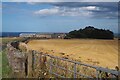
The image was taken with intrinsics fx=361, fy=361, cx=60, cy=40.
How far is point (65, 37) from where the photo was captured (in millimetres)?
44000

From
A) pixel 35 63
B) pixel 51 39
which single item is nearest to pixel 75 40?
pixel 51 39

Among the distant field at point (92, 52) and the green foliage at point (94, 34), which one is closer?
the distant field at point (92, 52)

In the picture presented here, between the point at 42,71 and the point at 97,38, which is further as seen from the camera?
the point at 97,38

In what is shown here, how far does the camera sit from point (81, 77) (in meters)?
9.77

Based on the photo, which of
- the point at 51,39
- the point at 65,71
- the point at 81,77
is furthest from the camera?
the point at 51,39

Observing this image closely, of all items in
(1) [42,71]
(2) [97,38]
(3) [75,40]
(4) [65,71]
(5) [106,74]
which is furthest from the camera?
(3) [75,40]

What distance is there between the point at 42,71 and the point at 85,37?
2729cm

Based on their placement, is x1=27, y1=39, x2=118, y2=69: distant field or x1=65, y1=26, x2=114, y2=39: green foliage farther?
x1=65, y1=26, x2=114, y2=39: green foliage

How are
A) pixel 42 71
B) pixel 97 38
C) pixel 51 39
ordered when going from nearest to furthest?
pixel 42 71
pixel 97 38
pixel 51 39

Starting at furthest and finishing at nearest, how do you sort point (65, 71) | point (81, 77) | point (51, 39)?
point (51, 39) → point (65, 71) → point (81, 77)

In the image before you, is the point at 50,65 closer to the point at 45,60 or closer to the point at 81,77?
the point at 45,60

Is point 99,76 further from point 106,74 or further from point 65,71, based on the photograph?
point 65,71

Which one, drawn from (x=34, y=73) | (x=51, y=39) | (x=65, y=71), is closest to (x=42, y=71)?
(x=34, y=73)

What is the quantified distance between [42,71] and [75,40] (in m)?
29.4
